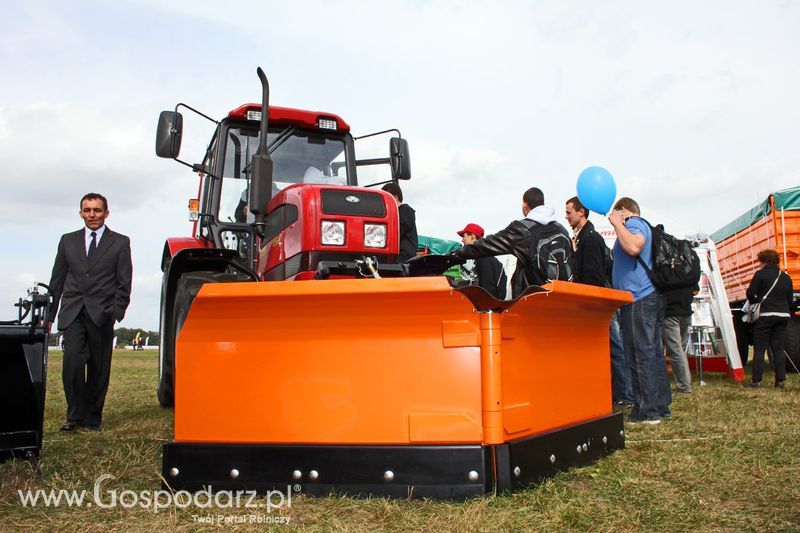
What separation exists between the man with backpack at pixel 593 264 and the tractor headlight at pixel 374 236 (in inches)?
93.8

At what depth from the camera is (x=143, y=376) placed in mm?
11055

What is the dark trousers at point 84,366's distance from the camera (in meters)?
5.30

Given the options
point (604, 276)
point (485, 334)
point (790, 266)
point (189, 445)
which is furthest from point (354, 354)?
point (790, 266)

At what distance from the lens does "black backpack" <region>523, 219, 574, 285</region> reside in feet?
14.4

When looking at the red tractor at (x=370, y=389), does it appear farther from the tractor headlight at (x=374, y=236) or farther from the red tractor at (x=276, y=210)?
the tractor headlight at (x=374, y=236)

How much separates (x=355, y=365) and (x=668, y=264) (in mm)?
3062

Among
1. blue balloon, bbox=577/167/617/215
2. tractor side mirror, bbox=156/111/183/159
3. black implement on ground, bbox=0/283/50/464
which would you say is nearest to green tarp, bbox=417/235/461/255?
blue balloon, bbox=577/167/617/215

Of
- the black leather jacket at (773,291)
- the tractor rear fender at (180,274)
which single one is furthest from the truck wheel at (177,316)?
the black leather jacket at (773,291)

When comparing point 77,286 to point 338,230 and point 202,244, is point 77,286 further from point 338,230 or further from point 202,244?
point 338,230

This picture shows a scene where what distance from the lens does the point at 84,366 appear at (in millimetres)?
5430

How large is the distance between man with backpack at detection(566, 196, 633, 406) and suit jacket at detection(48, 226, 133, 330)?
3684 millimetres

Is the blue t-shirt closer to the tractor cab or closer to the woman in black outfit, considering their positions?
the tractor cab

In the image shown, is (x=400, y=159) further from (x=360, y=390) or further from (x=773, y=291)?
(x=773, y=291)

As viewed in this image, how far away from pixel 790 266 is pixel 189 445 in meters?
9.35
